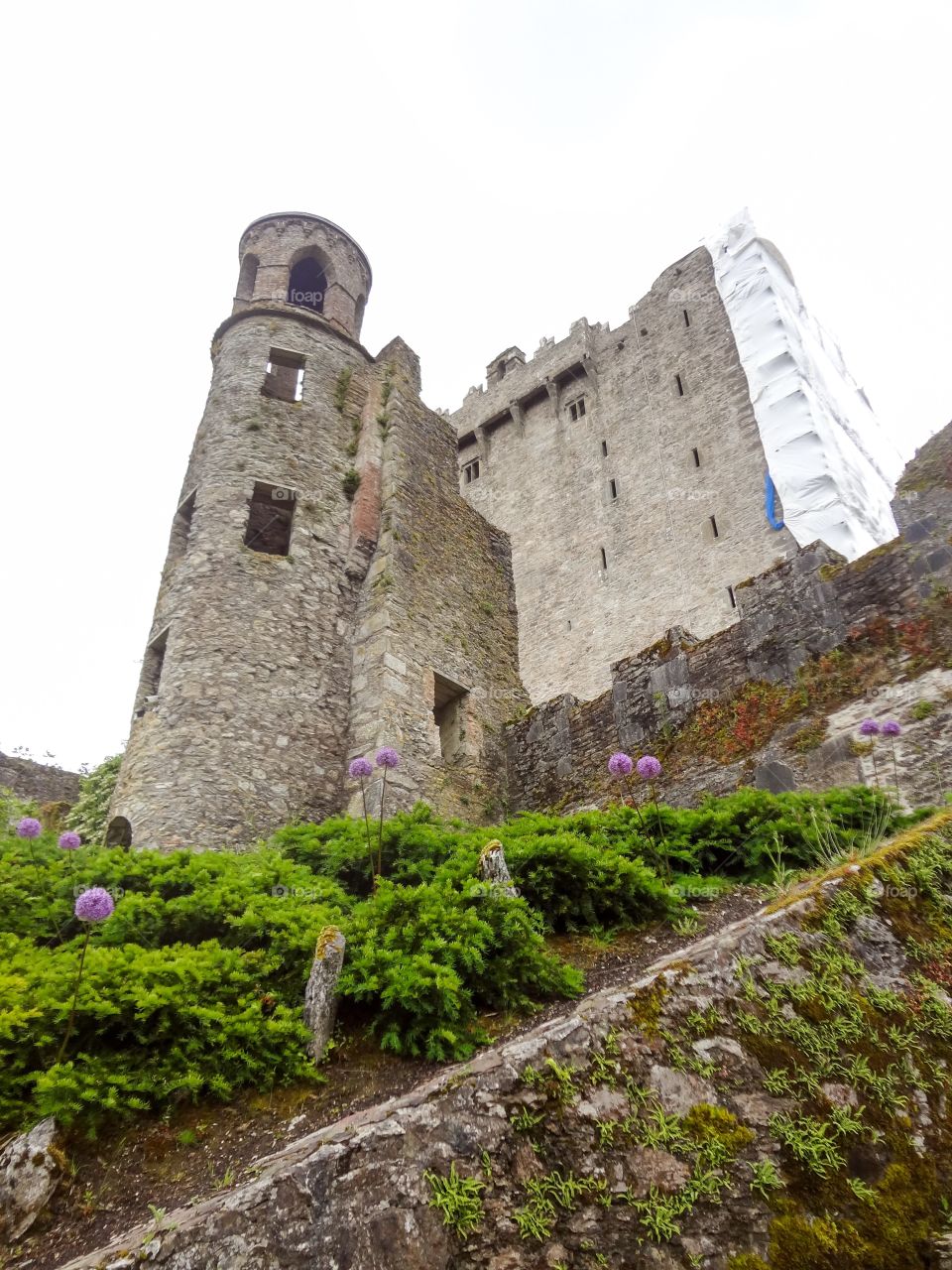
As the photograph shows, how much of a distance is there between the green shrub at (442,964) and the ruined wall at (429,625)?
167 inches

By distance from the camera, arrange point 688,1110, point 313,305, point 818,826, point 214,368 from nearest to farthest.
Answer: point 688,1110 < point 818,826 < point 214,368 < point 313,305

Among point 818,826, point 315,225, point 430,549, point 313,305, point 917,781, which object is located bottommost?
point 818,826

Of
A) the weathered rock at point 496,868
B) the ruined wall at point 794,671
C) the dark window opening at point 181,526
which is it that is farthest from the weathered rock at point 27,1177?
the dark window opening at point 181,526

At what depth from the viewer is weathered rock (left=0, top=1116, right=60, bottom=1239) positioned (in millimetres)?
2400

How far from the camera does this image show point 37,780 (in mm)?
12688

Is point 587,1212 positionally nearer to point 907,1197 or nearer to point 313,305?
point 907,1197

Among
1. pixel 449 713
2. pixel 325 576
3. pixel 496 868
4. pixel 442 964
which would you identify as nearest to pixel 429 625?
pixel 449 713

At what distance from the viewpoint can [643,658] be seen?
379 inches

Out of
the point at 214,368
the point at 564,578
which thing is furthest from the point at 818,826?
the point at 564,578

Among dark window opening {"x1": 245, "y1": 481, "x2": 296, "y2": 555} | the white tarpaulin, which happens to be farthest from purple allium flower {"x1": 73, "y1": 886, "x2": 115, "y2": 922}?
the white tarpaulin

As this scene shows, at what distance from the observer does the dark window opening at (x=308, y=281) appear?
44.2 feet

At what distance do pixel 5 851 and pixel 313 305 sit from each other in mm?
10386

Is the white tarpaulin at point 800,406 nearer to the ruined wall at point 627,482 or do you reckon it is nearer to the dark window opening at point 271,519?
the ruined wall at point 627,482

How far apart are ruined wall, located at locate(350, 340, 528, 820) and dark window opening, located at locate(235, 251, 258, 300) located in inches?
97.7
